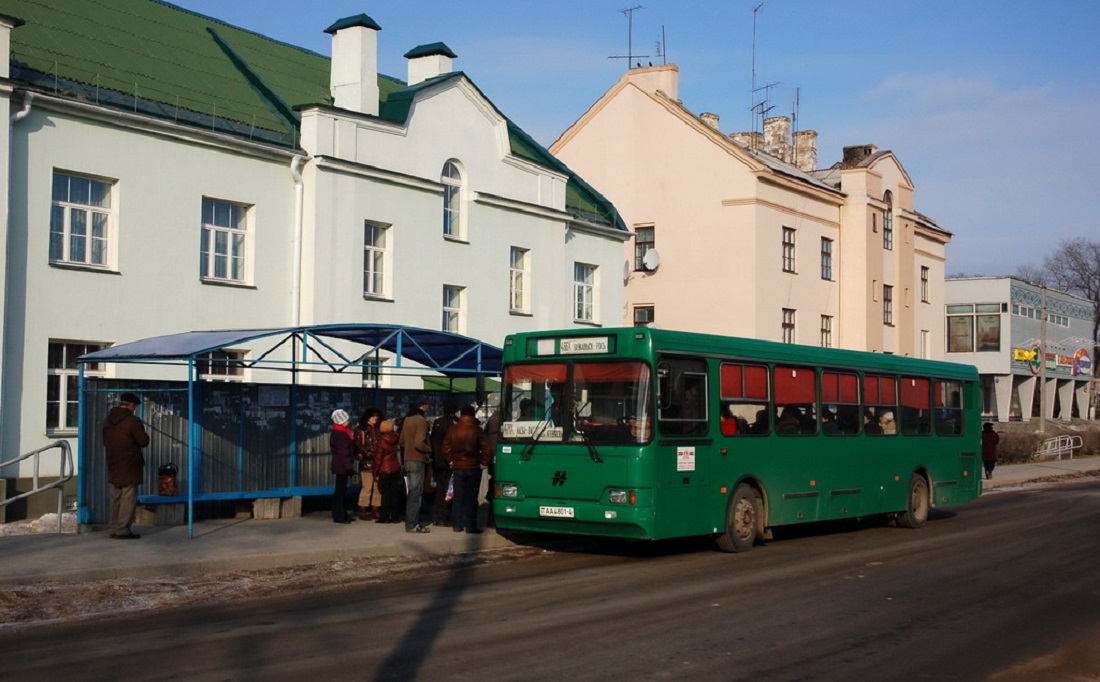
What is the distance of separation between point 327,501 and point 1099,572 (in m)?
11.4

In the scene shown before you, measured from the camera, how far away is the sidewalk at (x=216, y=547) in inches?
507

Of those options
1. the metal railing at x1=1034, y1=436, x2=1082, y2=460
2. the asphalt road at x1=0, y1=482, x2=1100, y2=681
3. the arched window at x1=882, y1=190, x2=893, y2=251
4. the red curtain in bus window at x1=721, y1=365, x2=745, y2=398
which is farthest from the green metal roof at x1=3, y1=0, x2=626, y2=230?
the metal railing at x1=1034, y1=436, x2=1082, y2=460

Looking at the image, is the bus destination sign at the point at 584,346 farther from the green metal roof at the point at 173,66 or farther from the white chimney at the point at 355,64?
the white chimney at the point at 355,64

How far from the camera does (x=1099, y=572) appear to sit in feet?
48.7

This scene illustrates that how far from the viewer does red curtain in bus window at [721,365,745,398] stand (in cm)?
1608

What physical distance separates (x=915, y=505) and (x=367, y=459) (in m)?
9.25

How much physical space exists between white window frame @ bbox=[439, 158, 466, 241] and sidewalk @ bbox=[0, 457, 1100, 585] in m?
13.0

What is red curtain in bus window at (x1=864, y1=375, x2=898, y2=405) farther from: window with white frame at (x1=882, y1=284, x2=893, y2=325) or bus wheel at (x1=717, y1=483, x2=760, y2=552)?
window with white frame at (x1=882, y1=284, x2=893, y2=325)

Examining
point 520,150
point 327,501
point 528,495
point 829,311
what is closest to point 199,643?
point 528,495

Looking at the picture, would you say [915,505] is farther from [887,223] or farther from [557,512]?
[887,223]

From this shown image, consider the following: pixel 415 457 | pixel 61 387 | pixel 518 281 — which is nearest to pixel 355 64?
pixel 518 281

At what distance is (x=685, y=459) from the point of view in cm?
1526

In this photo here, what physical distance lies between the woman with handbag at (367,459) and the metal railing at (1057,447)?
34728 mm

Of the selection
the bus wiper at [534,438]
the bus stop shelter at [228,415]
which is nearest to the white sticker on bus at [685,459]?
the bus wiper at [534,438]
